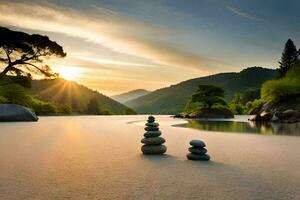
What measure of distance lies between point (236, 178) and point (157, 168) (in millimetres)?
2092

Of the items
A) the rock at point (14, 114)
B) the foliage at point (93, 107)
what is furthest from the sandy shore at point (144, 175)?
the foliage at point (93, 107)

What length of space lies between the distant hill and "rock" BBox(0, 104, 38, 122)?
323ft

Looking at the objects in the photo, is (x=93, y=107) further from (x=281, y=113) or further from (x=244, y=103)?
(x=281, y=113)

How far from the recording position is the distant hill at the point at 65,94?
14900cm

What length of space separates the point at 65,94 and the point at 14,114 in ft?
410

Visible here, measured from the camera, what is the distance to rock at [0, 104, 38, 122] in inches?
1368

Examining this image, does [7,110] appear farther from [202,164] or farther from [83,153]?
[202,164]

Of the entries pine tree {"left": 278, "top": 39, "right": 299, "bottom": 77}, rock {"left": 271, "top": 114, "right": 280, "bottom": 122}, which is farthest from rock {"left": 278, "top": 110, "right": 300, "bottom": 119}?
pine tree {"left": 278, "top": 39, "right": 299, "bottom": 77}

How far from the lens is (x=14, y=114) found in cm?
3550

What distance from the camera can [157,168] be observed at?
340 inches

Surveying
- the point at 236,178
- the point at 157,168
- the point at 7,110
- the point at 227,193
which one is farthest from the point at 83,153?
the point at 7,110

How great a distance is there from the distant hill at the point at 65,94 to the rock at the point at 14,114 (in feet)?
323

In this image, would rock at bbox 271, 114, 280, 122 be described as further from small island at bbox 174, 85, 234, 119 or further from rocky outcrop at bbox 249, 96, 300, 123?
small island at bbox 174, 85, 234, 119

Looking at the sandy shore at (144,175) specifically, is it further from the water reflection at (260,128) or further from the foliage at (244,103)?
the foliage at (244,103)
